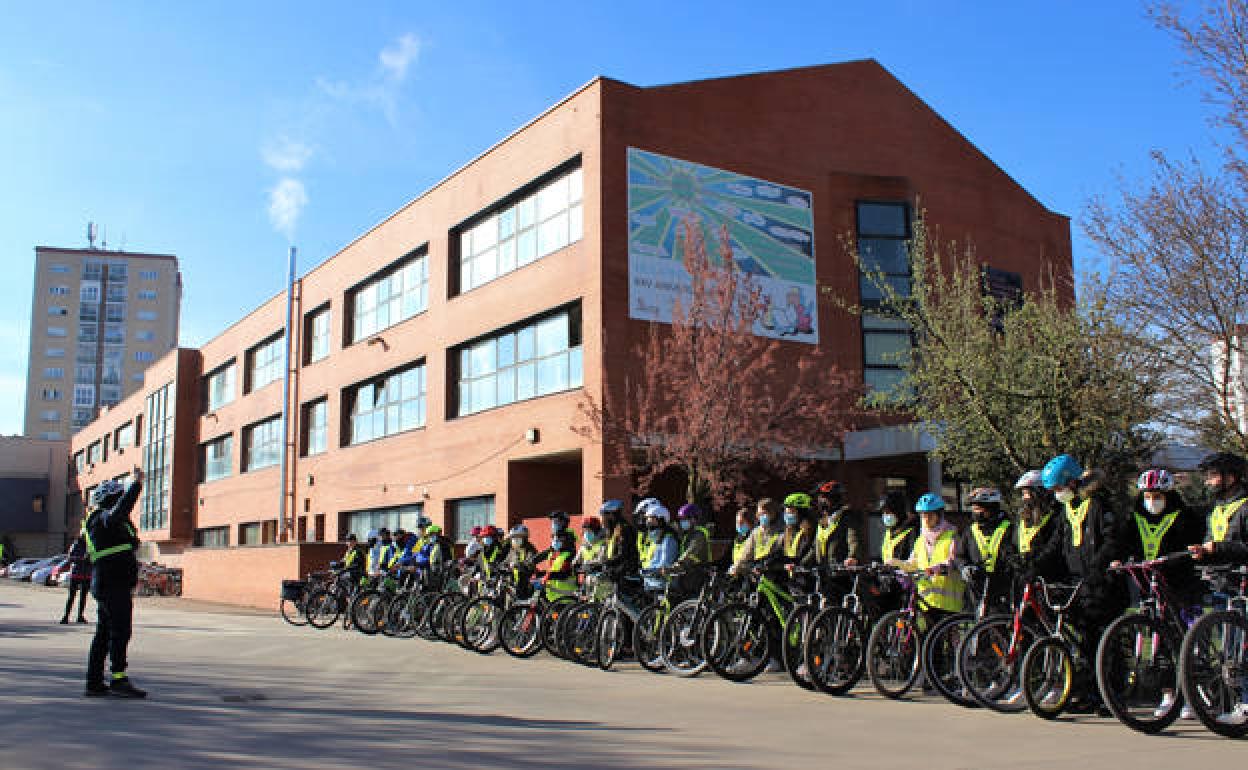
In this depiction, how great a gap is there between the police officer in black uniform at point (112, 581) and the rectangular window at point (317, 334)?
90.9 ft

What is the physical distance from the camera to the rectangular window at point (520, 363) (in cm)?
2400

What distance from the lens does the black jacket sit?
918 centimetres

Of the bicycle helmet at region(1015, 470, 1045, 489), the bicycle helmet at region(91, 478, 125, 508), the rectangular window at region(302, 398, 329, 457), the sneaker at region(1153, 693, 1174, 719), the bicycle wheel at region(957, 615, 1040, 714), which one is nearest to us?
the sneaker at region(1153, 693, 1174, 719)

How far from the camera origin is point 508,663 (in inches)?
491

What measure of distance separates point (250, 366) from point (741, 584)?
3799cm

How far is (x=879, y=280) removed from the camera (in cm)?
2662

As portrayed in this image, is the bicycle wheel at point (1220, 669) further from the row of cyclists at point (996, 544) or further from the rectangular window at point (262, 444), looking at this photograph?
the rectangular window at point (262, 444)

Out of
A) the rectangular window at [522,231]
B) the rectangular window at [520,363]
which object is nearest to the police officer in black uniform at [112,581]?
the rectangular window at [520,363]

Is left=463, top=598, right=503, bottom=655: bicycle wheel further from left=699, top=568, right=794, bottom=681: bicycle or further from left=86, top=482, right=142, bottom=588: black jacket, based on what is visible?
left=86, top=482, right=142, bottom=588: black jacket

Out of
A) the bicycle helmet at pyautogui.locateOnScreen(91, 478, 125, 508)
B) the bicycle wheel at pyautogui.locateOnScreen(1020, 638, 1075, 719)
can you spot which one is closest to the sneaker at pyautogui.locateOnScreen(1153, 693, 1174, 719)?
the bicycle wheel at pyautogui.locateOnScreen(1020, 638, 1075, 719)

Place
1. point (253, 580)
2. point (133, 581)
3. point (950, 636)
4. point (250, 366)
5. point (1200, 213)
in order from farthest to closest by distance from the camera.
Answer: point (250, 366) → point (253, 580) → point (1200, 213) → point (133, 581) → point (950, 636)

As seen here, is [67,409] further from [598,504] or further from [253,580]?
[598,504]

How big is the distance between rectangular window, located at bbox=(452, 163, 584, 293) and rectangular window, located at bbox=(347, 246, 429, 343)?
7.97 feet

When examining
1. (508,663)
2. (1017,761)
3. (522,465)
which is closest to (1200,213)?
(1017,761)
